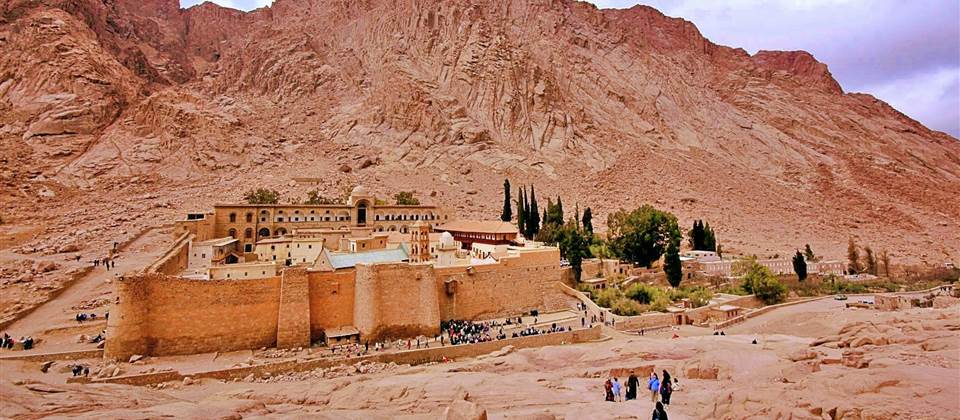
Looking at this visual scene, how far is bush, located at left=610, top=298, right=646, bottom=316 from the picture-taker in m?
24.1

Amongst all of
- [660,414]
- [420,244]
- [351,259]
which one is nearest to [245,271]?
[351,259]

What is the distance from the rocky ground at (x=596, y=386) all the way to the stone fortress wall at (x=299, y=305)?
2.30 meters

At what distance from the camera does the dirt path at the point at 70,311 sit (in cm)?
1802

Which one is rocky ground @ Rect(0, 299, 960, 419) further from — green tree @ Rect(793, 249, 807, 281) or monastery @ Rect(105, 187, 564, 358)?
green tree @ Rect(793, 249, 807, 281)

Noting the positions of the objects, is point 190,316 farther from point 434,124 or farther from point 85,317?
point 434,124

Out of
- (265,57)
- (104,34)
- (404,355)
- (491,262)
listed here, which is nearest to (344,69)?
(265,57)

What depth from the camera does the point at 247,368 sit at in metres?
16.2

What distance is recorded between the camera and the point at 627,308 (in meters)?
24.2

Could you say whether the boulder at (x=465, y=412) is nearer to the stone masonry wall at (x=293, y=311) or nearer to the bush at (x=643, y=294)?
the stone masonry wall at (x=293, y=311)

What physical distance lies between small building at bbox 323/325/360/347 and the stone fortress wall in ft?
0.65

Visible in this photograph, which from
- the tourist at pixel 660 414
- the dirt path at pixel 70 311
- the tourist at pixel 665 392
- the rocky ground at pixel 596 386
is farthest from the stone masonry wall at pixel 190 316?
the tourist at pixel 660 414

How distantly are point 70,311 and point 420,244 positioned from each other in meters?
14.2

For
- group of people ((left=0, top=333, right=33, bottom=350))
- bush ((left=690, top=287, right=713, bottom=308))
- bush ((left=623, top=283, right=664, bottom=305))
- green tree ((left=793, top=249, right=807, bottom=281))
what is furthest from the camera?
green tree ((left=793, top=249, right=807, bottom=281))

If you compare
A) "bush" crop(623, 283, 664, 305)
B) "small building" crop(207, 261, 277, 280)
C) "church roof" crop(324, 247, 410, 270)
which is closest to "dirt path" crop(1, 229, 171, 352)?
"small building" crop(207, 261, 277, 280)
